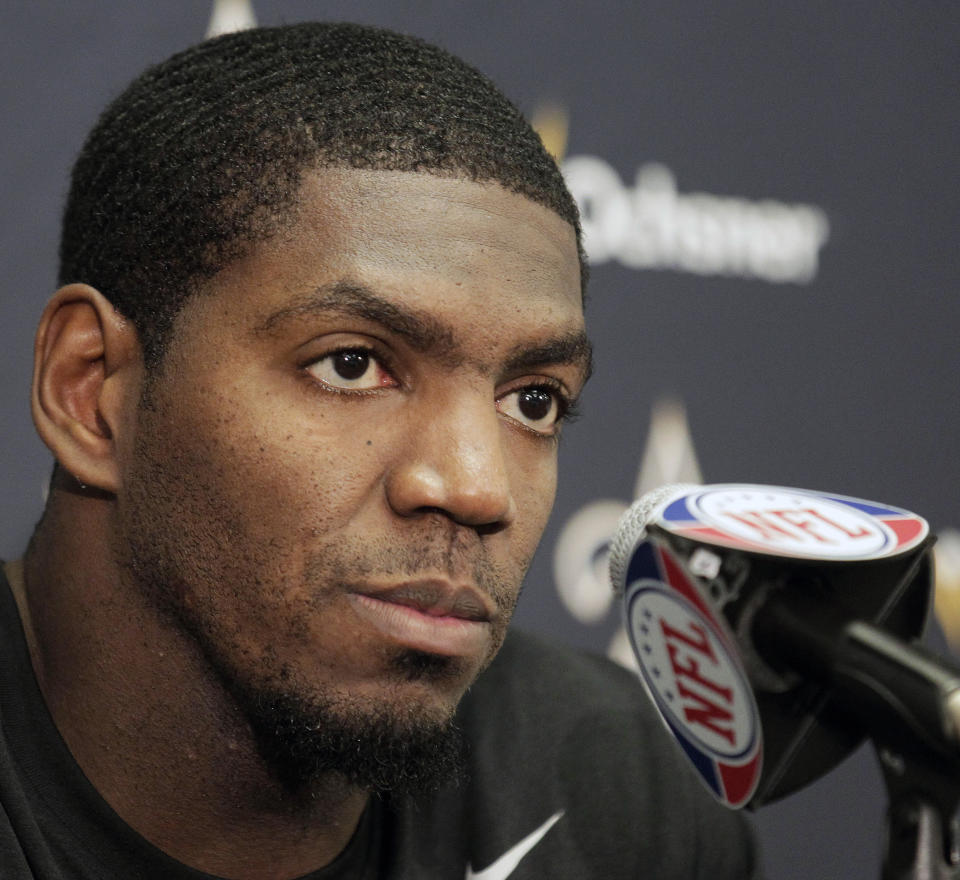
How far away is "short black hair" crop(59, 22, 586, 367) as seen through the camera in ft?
3.17

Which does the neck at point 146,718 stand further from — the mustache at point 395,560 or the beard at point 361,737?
the mustache at point 395,560

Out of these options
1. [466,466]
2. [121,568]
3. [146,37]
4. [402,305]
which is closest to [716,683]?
[466,466]

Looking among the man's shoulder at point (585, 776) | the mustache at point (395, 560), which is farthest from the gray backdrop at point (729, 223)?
the mustache at point (395, 560)

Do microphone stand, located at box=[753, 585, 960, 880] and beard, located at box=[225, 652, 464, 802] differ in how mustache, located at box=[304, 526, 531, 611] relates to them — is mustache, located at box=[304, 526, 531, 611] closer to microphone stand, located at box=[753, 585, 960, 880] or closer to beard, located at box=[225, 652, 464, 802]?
beard, located at box=[225, 652, 464, 802]

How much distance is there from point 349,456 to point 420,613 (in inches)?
5.3

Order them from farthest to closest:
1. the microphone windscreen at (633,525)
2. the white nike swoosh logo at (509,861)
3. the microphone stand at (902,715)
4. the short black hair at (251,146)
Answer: the white nike swoosh logo at (509,861) < the short black hair at (251,146) < the microphone windscreen at (633,525) < the microphone stand at (902,715)

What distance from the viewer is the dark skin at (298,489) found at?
883 millimetres

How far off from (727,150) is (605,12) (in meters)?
0.28

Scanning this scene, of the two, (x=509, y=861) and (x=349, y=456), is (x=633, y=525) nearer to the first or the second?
(x=349, y=456)

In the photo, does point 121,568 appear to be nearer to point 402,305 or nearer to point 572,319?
point 402,305

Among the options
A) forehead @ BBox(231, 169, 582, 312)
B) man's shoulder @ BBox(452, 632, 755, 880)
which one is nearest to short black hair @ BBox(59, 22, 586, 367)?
forehead @ BBox(231, 169, 582, 312)

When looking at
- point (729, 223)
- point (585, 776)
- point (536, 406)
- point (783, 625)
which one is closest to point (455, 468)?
point (536, 406)

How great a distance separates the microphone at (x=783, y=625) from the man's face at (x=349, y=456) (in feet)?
0.73

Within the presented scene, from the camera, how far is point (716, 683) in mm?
675
